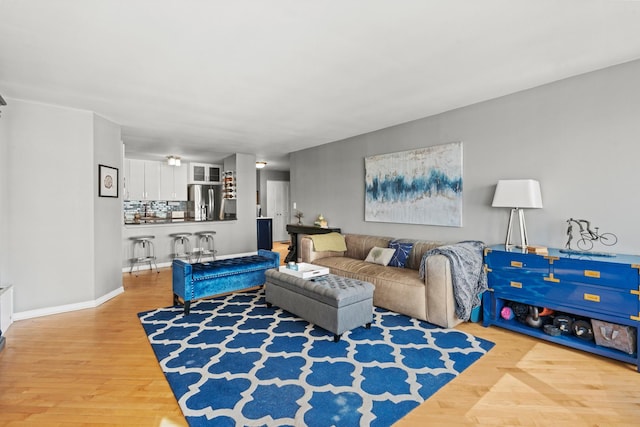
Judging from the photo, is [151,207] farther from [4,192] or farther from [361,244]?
[361,244]

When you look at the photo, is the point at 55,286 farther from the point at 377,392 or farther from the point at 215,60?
the point at 377,392

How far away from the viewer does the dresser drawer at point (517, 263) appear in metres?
2.86

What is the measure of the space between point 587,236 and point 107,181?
5822 mm

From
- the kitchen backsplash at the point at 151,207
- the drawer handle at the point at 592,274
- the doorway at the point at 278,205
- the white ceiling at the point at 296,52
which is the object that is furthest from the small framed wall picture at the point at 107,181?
the doorway at the point at 278,205

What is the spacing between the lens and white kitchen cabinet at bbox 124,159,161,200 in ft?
24.2

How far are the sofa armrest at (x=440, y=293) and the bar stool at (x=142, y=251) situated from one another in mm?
5174

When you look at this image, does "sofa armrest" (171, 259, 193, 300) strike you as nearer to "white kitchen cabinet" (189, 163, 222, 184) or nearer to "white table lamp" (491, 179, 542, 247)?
"white table lamp" (491, 179, 542, 247)

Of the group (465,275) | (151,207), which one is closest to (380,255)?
(465,275)

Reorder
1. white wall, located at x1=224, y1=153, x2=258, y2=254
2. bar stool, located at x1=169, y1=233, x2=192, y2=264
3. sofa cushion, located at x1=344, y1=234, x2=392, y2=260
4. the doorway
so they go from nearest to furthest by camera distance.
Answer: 1. sofa cushion, located at x1=344, y1=234, x2=392, y2=260
2. bar stool, located at x1=169, y1=233, x2=192, y2=264
3. white wall, located at x1=224, y1=153, x2=258, y2=254
4. the doorway

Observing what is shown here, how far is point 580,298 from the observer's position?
2.64 meters

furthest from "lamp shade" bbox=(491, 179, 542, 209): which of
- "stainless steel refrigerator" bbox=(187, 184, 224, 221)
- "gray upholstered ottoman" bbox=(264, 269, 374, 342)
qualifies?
"stainless steel refrigerator" bbox=(187, 184, 224, 221)

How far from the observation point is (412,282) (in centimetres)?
346

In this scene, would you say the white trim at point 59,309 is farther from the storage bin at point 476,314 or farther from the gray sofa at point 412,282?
the storage bin at point 476,314

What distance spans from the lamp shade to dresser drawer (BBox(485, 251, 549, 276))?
0.52 meters
